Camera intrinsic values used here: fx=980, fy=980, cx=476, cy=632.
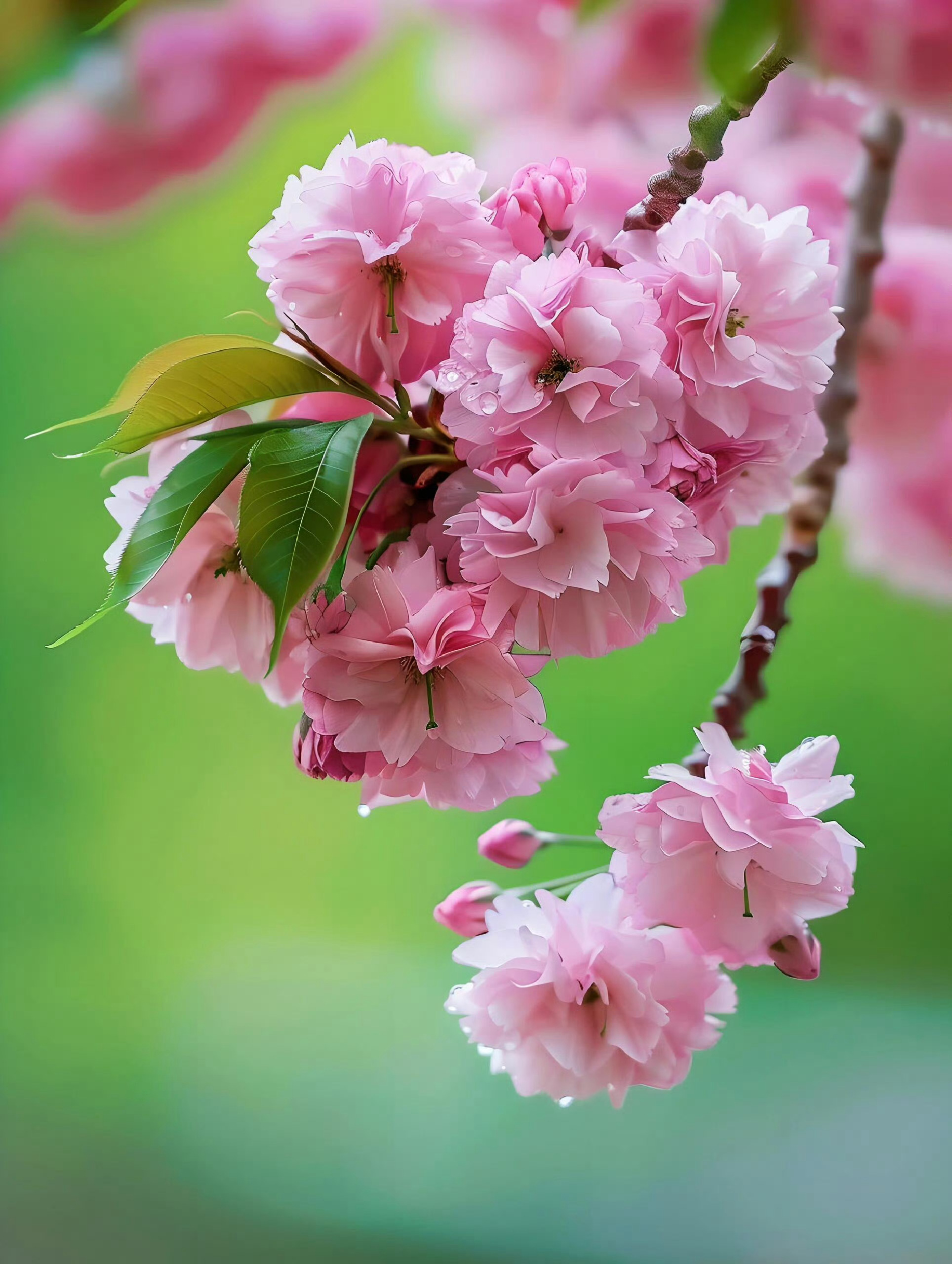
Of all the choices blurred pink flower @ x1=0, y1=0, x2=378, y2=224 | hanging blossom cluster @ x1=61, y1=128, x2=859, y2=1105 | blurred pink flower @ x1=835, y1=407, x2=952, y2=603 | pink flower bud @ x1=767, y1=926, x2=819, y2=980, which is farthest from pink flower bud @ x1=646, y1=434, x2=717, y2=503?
blurred pink flower @ x1=0, y1=0, x2=378, y2=224

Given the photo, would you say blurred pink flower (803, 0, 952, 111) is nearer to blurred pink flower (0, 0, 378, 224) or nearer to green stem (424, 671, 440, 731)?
blurred pink flower (0, 0, 378, 224)

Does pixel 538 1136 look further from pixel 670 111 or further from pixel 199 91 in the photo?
pixel 199 91

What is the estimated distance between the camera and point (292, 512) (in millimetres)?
394

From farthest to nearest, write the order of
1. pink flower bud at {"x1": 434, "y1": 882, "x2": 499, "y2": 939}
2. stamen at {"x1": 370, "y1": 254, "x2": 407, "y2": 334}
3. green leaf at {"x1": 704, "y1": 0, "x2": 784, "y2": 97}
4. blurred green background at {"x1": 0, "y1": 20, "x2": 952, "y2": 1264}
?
blurred green background at {"x1": 0, "y1": 20, "x2": 952, "y2": 1264}, pink flower bud at {"x1": 434, "y1": 882, "x2": 499, "y2": 939}, stamen at {"x1": 370, "y1": 254, "x2": 407, "y2": 334}, green leaf at {"x1": 704, "y1": 0, "x2": 784, "y2": 97}

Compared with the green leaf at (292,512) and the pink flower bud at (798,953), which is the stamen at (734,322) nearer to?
the green leaf at (292,512)

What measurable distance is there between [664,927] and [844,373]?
1.39 feet

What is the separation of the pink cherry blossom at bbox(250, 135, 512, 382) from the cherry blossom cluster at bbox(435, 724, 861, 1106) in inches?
9.2

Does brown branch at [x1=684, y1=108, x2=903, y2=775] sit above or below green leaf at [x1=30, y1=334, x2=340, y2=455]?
above

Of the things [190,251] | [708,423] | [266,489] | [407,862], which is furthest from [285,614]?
[190,251]

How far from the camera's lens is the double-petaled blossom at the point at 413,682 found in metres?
0.41

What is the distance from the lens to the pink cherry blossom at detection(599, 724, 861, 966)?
17.8 inches

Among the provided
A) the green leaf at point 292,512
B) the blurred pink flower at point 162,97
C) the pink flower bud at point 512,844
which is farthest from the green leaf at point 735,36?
the blurred pink flower at point 162,97

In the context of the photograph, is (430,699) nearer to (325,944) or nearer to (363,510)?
(363,510)

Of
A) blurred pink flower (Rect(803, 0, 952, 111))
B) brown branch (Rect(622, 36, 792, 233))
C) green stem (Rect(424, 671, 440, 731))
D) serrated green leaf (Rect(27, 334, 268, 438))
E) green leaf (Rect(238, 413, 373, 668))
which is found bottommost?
green stem (Rect(424, 671, 440, 731))
